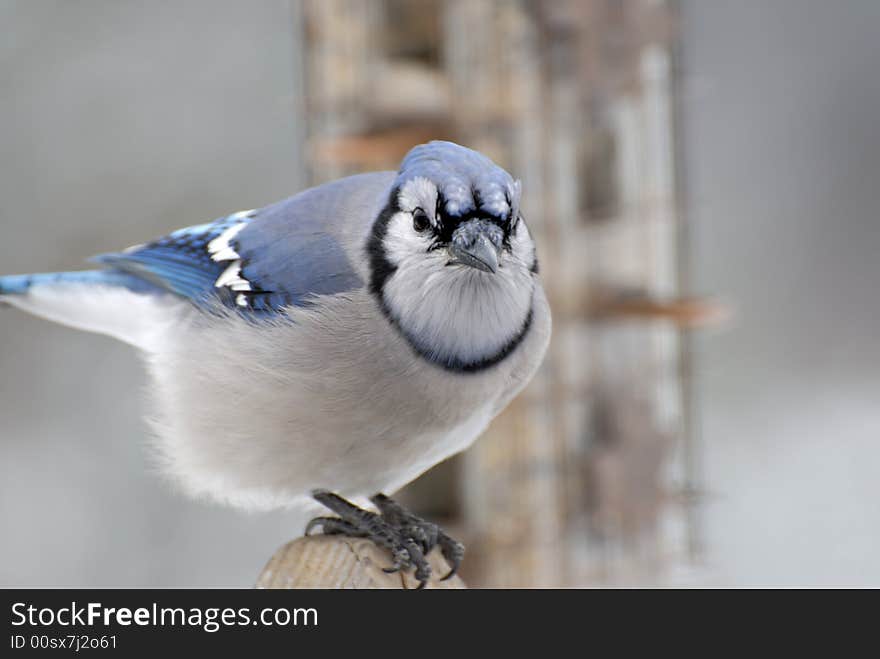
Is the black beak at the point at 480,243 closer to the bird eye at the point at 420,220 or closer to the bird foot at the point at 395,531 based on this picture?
the bird eye at the point at 420,220

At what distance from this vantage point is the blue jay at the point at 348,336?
0.73 metres

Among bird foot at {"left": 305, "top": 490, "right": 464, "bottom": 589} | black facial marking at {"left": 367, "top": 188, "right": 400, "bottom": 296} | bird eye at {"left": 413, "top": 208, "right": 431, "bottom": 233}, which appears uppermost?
black facial marking at {"left": 367, "top": 188, "right": 400, "bottom": 296}

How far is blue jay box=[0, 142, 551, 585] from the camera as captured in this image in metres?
0.73

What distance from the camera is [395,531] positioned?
2.74 ft

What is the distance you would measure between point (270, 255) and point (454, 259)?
23cm

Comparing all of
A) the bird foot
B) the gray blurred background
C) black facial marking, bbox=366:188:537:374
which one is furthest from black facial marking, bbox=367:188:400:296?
the gray blurred background

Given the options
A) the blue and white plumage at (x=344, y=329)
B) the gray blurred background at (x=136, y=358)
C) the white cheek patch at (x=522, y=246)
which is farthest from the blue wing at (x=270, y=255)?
the gray blurred background at (x=136, y=358)

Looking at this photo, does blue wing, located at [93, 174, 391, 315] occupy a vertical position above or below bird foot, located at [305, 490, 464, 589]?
above

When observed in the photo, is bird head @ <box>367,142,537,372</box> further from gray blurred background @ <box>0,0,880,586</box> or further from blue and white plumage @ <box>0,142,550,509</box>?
gray blurred background @ <box>0,0,880,586</box>

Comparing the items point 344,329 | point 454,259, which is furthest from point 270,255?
point 454,259

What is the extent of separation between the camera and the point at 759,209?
301 cm

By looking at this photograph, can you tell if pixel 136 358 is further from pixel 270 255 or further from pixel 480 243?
pixel 480 243

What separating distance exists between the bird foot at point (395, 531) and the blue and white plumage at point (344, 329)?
0.07ft
